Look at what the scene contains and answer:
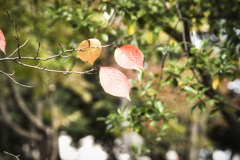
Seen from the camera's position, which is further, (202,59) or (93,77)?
(93,77)

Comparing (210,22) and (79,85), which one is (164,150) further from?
(210,22)

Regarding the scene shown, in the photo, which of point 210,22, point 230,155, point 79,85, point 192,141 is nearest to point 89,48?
point 210,22

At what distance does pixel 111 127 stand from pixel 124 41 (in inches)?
26.1

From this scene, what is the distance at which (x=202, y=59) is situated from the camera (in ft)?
4.12

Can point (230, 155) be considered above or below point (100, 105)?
below

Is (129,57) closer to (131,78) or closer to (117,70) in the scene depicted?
(117,70)

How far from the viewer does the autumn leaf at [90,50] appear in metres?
0.65

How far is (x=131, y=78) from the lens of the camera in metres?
1.72

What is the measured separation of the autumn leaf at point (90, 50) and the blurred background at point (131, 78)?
49cm

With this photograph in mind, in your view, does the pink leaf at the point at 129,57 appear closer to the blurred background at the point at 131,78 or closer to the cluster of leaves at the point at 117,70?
the cluster of leaves at the point at 117,70

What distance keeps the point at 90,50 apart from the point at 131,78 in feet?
3.51

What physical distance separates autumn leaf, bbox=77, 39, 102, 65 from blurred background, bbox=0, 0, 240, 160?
493 millimetres

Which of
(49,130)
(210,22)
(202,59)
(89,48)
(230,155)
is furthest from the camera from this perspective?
(230,155)

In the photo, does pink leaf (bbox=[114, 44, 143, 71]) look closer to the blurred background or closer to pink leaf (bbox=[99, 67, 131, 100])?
pink leaf (bbox=[99, 67, 131, 100])
